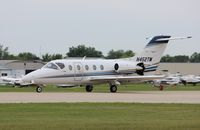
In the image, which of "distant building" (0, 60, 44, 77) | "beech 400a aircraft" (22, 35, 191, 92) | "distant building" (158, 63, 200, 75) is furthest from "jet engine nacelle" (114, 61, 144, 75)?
"distant building" (158, 63, 200, 75)

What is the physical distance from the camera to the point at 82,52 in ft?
553

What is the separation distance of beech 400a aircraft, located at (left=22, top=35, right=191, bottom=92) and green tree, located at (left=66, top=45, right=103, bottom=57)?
106 metres

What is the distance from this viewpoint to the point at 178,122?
69.8 ft

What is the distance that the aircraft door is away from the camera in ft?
172

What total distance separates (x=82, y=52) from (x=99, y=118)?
146 m

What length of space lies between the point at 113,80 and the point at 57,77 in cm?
457

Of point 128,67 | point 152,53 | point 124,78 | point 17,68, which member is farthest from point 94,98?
point 17,68

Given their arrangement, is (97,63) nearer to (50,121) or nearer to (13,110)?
(13,110)

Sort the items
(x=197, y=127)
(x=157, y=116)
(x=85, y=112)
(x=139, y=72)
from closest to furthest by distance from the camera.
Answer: (x=197, y=127)
(x=157, y=116)
(x=85, y=112)
(x=139, y=72)

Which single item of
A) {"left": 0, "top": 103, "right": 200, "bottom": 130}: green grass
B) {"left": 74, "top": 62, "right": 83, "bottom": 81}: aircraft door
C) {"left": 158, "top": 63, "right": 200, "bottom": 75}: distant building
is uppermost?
{"left": 158, "top": 63, "right": 200, "bottom": 75}: distant building

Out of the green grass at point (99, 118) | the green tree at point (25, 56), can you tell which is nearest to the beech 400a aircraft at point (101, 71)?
the green grass at point (99, 118)

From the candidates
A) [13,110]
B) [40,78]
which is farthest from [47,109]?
[40,78]

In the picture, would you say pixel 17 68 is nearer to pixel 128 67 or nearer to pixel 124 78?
pixel 128 67

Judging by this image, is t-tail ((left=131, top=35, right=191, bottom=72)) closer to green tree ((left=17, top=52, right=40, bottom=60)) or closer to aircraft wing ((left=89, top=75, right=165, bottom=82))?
aircraft wing ((left=89, top=75, right=165, bottom=82))
